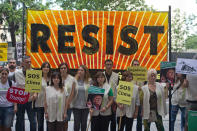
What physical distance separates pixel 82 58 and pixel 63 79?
1.68 m

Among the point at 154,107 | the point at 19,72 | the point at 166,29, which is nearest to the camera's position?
the point at 154,107

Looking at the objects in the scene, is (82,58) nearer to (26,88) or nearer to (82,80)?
(82,80)

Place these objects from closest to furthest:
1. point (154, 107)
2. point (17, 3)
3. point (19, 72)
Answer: point (154, 107), point (19, 72), point (17, 3)

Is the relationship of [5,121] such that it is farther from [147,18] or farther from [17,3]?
[17,3]

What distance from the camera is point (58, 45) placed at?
26.6 feet

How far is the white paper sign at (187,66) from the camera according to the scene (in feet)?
20.3

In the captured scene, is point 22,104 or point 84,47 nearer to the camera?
point 22,104

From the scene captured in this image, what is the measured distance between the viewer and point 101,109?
604cm

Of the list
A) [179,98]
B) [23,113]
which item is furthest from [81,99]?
[179,98]

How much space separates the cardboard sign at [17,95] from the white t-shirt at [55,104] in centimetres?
59

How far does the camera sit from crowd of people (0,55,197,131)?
6004mm

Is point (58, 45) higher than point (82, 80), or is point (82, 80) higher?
point (58, 45)

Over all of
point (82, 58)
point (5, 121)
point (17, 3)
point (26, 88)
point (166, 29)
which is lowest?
point (5, 121)

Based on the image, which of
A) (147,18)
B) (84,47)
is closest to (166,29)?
(147,18)
